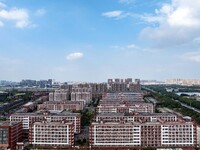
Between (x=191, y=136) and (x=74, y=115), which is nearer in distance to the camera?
(x=191, y=136)

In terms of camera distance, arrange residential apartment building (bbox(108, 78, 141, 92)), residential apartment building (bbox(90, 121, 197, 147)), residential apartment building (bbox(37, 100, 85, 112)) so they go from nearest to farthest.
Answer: residential apartment building (bbox(90, 121, 197, 147))
residential apartment building (bbox(37, 100, 85, 112))
residential apartment building (bbox(108, 78, 141, 92))

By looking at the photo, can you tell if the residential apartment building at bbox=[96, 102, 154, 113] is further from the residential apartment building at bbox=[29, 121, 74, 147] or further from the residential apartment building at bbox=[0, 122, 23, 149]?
the residential apartment building at bbox=[0, 122, 23, 149]

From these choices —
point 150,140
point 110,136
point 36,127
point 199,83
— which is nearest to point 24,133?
point 36,127

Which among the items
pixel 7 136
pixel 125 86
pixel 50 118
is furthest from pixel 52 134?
pixel 125 86

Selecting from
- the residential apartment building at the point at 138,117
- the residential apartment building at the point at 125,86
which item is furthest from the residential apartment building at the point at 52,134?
the residential apartment building at the point at 125,86

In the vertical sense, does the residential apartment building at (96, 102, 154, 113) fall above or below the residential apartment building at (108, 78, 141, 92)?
below

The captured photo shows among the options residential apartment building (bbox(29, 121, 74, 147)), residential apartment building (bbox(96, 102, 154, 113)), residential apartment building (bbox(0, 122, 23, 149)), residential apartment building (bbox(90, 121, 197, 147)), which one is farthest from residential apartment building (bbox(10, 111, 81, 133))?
residential apartment building (bbox(96, 102, 154, 113))

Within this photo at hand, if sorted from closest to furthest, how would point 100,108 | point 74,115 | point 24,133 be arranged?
point 24,133
point 74,115
point 100,108

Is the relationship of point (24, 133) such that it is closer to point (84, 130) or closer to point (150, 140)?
point (84, 130)

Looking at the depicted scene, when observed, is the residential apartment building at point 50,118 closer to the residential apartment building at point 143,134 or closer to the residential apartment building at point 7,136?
the residential apartment building at point 7,136
